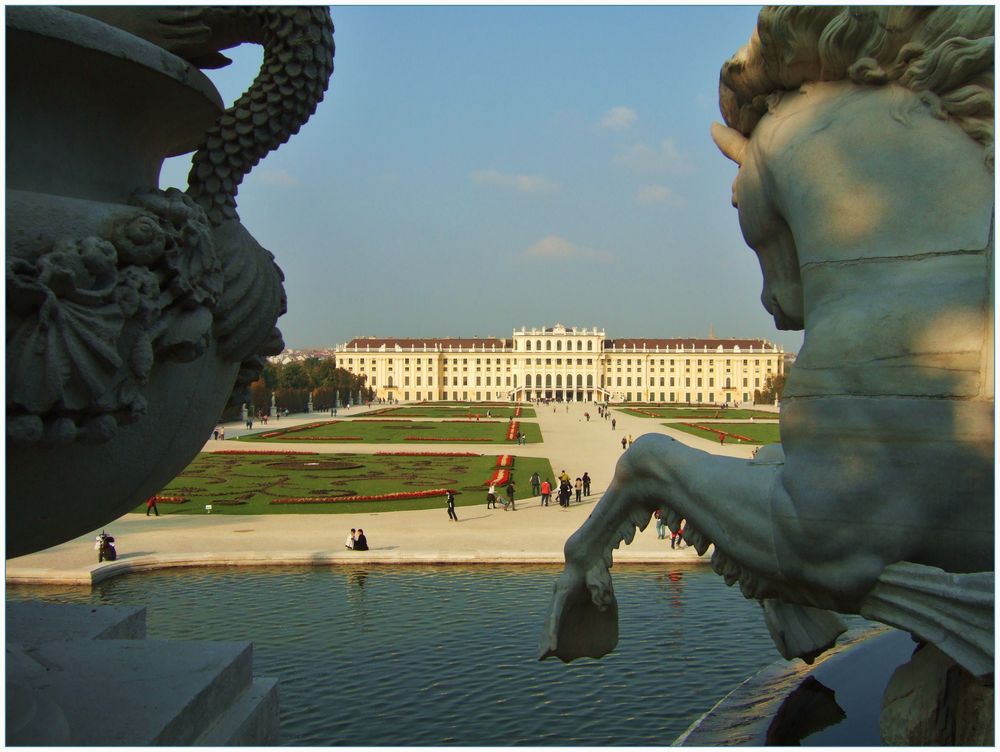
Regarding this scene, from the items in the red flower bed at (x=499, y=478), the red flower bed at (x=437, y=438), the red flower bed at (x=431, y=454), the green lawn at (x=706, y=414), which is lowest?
the red flower bed at (x=499, y=478)

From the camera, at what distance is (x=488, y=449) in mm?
30703

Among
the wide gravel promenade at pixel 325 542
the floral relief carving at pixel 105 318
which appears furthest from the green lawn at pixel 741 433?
the floral relief carving at pixel 105 318

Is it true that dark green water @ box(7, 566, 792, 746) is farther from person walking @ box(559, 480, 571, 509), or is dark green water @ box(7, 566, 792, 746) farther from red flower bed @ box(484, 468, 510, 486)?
red flower bed @ box(484, 468, 510, 486)

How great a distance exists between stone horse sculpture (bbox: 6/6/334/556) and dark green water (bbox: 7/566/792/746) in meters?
3.66

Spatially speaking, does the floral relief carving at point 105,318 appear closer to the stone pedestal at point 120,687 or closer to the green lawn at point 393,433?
the stone pedestal at point 120,687

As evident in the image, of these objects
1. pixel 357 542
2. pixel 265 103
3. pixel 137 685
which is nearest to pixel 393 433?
pixel 357 542

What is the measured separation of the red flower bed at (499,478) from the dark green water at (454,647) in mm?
9005

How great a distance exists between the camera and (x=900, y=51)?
2266 millimetres

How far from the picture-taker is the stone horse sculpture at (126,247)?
8.05 ft

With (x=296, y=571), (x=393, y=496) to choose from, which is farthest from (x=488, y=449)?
(x=296, y=571)

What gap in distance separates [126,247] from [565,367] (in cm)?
11078

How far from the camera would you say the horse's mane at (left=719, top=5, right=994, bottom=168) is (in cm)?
220

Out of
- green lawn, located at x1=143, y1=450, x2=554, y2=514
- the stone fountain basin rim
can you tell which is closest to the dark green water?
the stone fountain basin rim

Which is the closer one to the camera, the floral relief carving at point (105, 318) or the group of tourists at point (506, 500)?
the floral relief carving at point (105, 318)
